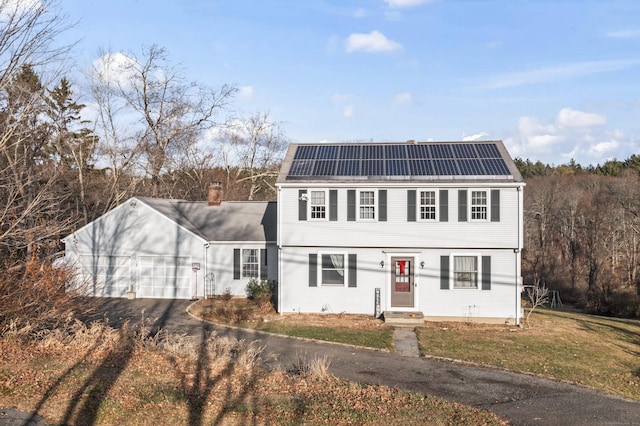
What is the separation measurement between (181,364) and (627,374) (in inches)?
499

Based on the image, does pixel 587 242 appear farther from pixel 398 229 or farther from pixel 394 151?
pixel 398 229

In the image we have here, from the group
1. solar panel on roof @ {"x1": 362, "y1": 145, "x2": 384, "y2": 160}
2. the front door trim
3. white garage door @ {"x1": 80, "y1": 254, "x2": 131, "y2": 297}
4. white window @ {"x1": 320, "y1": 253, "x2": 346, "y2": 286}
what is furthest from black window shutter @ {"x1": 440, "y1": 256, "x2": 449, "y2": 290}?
white garage door @ {"x1": 80, "y1": 254, "x2": 131, "y2": 297}

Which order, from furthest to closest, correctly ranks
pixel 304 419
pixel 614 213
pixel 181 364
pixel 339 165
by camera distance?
pixel 614 213, pixel 339 165, pixel 181 364, pixel 304 419

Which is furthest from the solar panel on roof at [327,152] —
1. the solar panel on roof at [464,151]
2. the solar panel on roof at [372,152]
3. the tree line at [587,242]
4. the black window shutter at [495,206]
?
the tree line at [587,242]

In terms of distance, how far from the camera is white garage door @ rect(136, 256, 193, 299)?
90.5 ft

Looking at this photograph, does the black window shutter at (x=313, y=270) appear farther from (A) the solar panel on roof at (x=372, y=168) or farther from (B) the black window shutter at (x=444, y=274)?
(B) the black window shutter at (x=444, y=274)

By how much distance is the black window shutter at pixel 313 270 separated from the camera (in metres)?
23.2

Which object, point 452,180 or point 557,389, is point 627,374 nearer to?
point 557,389

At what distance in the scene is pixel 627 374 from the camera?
16.2 meters

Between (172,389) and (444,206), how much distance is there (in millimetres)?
14416

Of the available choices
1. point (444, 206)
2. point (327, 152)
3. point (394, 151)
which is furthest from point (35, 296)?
point (394, 151)

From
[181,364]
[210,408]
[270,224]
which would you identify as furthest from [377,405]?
[270,224]

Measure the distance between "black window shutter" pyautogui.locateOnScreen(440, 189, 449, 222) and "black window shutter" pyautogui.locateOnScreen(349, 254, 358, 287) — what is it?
3.91 m

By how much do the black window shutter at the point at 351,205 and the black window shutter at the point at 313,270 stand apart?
85.2 inches
